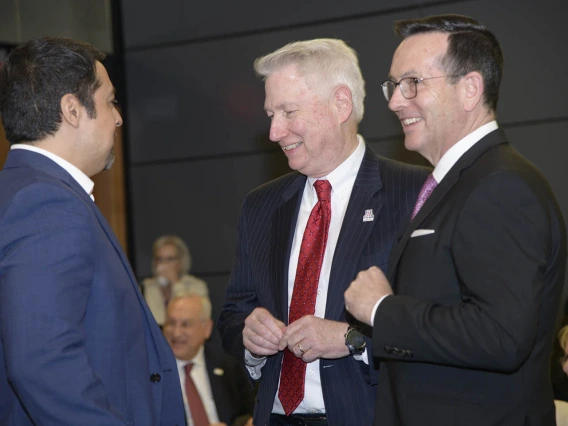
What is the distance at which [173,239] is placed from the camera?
5965 millimetres

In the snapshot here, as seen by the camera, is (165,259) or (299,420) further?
(165,259)

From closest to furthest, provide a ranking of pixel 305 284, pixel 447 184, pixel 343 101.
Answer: pixel 447 184 < pixel 305 284 < pixel 343 101

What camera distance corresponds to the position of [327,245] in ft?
7.86

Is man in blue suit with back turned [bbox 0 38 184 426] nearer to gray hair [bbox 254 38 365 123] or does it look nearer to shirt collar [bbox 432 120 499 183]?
gray hair [bbox 254 38 365 123]

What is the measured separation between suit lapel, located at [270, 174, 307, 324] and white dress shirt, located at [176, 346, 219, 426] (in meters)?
1.77

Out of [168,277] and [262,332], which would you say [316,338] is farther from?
[168,277]

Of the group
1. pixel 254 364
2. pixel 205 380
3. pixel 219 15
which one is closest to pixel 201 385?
pixel 205 380

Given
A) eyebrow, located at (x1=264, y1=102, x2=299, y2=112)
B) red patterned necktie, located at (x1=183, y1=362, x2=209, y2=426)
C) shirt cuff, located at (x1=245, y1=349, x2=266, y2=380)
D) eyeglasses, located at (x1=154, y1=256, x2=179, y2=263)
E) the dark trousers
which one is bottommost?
red patterned necktie, located at (x1=183, y1=362, x2=209, y2=426)

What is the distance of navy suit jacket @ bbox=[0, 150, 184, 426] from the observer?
1657mm

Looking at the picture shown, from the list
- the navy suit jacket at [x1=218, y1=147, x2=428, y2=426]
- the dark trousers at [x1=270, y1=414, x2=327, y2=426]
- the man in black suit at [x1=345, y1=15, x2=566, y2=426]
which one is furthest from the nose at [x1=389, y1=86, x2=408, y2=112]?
the dark trousers at [x1=270, y1=414, x2=327, y2=426]

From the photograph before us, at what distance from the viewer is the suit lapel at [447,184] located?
1788 mm

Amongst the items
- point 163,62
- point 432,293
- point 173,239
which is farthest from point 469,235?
point 163,62

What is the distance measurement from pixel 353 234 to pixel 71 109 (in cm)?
93

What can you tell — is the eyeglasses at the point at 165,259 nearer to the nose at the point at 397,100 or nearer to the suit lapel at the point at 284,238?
the suit lapel at the point at 284,238
